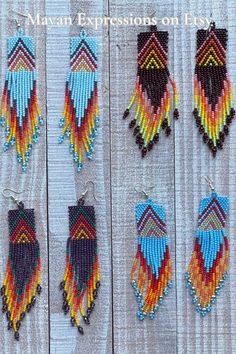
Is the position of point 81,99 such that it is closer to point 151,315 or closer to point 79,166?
point 79,166

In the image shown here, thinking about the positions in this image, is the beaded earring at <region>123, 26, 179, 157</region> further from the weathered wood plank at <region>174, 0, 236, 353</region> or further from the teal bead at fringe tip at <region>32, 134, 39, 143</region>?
the teal bead at fringe tip at <region>32, 134, 39, 143</region>

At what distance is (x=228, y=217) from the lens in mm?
1039

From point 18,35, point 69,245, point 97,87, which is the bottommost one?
point 69,245

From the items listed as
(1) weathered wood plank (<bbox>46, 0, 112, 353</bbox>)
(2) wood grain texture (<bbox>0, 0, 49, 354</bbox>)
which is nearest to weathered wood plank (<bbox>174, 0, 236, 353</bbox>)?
(1) weathered wood plank (<bbox>46, 0, 112, 353</bbox>)

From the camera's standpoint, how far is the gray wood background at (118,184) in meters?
1.04

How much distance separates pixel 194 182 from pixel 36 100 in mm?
344

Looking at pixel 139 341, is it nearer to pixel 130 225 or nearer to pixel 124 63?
pixel 130 225

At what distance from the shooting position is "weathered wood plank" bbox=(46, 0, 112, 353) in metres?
1.04

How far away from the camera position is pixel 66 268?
104 centimetres

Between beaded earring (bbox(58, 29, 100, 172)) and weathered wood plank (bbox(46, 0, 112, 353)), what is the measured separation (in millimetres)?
12

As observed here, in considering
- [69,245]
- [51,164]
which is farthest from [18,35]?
[69,245]

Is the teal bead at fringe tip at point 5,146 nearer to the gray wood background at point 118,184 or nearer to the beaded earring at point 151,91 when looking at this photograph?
the gray wood background at point 118,184

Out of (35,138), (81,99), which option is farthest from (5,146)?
(81,99)

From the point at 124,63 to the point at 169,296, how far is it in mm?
456
